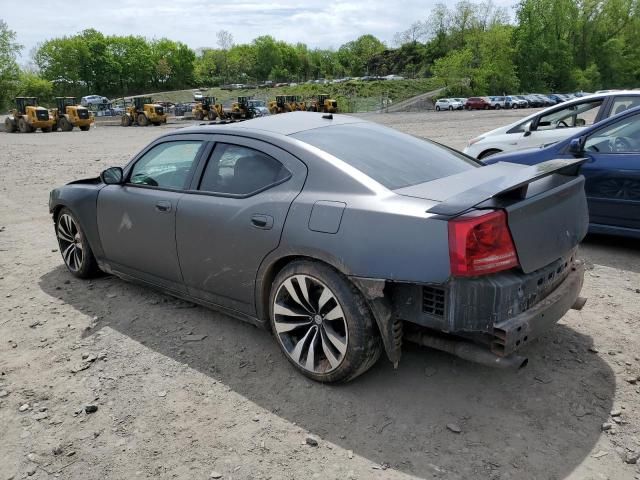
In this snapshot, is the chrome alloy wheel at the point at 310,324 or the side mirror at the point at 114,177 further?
the side mirror at the point at 114,177

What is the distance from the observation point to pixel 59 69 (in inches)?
4259

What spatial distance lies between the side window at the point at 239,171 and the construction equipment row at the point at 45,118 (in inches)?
1280

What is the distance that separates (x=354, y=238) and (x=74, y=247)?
3327 mm

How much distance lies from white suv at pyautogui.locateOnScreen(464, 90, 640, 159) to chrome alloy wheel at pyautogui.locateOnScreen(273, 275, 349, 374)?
5.37 metres

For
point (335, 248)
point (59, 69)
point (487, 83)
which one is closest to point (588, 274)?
point (335, 248)

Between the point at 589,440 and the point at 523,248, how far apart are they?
100 centimetres

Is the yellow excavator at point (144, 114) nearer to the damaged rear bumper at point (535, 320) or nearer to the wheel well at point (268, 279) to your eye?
the wheel well at point (268, 279)

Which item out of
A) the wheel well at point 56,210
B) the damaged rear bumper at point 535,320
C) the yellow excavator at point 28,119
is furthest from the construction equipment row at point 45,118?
the damaged rear bumper at point 535,320

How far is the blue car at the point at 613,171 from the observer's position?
5.22m

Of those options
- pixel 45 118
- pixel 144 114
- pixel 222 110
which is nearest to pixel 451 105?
pixel 222 110

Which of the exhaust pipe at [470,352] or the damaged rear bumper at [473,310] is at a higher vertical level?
the damaged rear bumper at [473,310]

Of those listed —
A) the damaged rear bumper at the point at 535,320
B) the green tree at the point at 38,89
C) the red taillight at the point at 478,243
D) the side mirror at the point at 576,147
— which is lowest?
the damaged rear bumper at the point at 535,320

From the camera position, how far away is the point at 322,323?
3.10 metres

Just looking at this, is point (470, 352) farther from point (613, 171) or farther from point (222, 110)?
point (222, 110)
